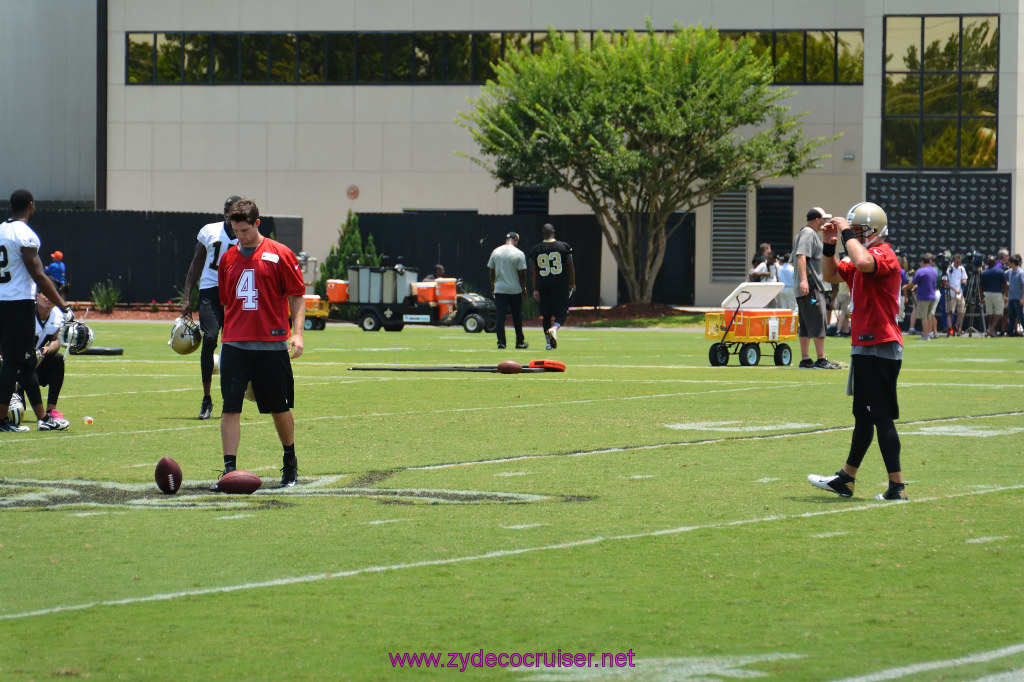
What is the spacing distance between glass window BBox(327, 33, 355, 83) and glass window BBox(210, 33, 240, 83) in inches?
117

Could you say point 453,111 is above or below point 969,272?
above

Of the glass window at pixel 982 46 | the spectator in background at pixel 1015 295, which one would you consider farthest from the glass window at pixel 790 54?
the spectator in background at pixel 1015 295

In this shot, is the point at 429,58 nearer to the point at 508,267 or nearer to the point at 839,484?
the point at 508,267

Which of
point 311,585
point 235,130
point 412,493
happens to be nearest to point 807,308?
point 412,493

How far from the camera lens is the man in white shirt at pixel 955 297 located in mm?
34438

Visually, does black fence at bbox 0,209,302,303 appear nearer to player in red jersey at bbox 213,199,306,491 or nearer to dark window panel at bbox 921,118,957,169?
dark window panel at bbox 921,118,957,169

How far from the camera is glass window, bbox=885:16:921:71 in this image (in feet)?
140

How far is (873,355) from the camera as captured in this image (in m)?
9.72

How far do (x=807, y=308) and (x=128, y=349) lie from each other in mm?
11596

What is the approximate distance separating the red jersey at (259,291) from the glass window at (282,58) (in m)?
39.1

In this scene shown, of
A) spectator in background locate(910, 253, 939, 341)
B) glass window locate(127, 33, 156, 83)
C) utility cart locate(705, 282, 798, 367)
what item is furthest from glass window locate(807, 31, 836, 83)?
utility cart locate(705, 282, 798, 367)

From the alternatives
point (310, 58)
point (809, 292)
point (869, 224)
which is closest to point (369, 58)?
point (310, 58)

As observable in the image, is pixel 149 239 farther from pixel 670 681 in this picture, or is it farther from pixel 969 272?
pixel 670 681

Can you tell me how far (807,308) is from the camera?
20312 mm
